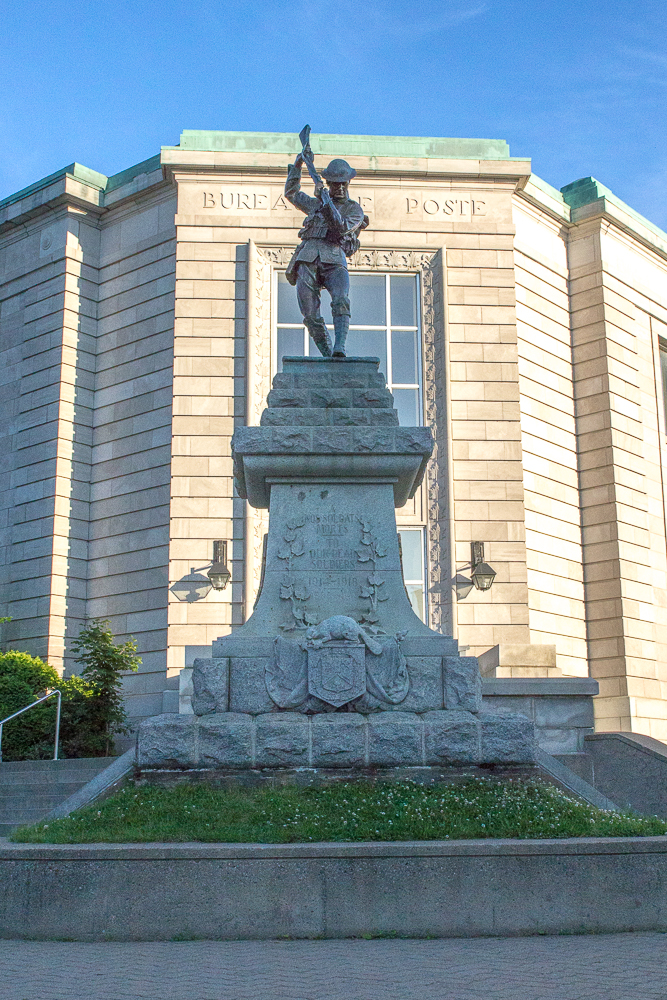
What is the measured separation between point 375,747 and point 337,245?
6.24 metres

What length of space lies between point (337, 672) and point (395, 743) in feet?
2.78

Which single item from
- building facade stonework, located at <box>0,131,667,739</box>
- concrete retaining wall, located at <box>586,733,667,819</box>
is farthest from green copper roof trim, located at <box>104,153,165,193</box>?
concrete retaining wall, located at <box>586,733,667,819</box>

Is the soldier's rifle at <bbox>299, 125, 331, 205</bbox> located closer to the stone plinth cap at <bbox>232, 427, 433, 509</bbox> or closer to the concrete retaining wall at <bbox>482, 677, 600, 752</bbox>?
the stone plinth cap at <bbox>232, 427, 433, 509</bbox>

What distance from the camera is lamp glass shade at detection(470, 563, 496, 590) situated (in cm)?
2259

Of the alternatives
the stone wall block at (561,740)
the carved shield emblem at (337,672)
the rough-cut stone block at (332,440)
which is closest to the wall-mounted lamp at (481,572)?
the stone wall block at (561,740)

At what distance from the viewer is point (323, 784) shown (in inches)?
348

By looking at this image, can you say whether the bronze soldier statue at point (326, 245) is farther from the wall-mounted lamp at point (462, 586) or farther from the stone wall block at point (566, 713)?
the wall-mounted lamp at point (462, 586)

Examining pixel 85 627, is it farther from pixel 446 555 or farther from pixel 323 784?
pixel 323 784

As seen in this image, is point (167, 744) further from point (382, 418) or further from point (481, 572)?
point (481, 572)

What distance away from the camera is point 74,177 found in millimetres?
Answer: 26234

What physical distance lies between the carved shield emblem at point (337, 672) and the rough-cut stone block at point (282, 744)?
417mm

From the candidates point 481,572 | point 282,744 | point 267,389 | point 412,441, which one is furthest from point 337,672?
point 267,389

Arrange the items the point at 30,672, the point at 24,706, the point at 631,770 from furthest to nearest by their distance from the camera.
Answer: the point at 30,672 → the point at 24,706 → the point at 631,770

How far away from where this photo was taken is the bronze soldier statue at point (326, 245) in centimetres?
1246
